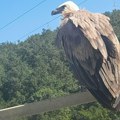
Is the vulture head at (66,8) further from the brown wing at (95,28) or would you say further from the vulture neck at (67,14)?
the brown wing at (95,28)

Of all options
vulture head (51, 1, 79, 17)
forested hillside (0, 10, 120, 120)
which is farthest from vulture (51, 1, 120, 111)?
forested hillside (0, 10, 120, 120)

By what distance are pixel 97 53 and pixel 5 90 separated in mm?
66918

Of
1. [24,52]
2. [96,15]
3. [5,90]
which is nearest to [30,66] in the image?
[24,52]

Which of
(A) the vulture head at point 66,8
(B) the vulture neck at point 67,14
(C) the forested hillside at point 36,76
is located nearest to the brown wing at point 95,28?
(B) the vulture neck at point 67,14

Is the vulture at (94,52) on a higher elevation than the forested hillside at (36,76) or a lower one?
higher

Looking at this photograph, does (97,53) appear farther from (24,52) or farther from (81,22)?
(24,52)

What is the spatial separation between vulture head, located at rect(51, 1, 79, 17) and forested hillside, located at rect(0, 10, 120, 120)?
53357 mm

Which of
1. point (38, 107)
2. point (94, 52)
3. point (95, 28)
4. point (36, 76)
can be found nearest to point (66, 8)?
point (95, 28)

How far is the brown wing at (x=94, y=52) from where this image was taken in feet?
17.1

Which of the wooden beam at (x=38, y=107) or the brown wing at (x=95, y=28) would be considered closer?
the wooden beam at (x=38, y=107)

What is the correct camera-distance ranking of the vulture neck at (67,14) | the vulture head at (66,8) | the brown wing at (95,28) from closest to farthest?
the brown wing at (95,28) → the vulture neck at (67,14) → the vulture head at (66,8)

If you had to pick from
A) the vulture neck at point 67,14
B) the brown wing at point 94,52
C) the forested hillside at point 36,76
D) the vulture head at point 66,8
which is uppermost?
the vulture neck at point 67,14


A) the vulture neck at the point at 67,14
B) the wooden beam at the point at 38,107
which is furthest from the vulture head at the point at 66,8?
the wooden beam at the point at 38,107

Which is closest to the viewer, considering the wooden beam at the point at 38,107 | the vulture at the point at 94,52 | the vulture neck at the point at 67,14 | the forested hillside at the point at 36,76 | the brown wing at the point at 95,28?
the wooden beam at the point at 38,107
